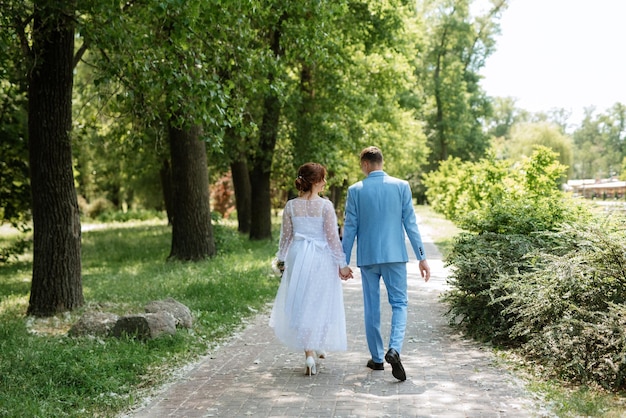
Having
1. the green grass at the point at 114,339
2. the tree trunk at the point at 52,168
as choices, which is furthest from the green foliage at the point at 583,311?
the tree trunk at the point at 52,168

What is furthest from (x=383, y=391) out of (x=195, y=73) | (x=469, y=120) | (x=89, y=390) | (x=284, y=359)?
(x=469, y=120)

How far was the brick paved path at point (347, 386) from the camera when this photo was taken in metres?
5.93

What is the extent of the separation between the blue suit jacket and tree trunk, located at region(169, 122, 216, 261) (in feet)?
36.6

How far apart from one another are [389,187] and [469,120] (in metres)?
57.5

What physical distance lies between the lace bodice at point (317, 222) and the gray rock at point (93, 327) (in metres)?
2.91

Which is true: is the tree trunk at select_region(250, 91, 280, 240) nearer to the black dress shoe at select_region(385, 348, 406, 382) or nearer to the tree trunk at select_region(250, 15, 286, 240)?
the tree trunk at select_region(250, 15, 286, 240)

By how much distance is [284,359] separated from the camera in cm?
805

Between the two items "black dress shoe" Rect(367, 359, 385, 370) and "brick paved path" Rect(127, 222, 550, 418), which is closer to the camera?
"brick paved path" Rect(127, 222, 550, 418)

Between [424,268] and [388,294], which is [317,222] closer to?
[388,294]

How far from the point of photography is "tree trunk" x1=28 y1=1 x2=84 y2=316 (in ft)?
35.8

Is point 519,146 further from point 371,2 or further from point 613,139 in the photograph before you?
point 371,2

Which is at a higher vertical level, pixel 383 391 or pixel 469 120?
pixel 469 120

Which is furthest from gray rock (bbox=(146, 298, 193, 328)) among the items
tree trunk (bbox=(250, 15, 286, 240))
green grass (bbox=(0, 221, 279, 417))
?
tree trunk (bbox=(250, 15, 286, 240))

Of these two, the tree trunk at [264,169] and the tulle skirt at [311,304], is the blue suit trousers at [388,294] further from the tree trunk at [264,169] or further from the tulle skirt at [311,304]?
the tree trunk at [264,169]
